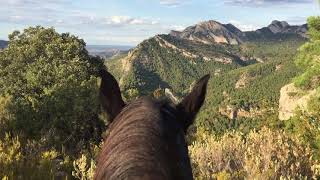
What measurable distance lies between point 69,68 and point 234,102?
152 m

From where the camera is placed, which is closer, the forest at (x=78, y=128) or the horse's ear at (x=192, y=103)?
the horse's ear at (x=192, y=103)

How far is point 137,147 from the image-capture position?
1249 mm

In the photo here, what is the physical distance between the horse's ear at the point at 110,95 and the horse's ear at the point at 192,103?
25 centimetres

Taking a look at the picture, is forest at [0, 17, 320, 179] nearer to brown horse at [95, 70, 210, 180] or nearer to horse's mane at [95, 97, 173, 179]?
brown horse at [95, 70, 210, 180]

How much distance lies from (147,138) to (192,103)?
422 mm

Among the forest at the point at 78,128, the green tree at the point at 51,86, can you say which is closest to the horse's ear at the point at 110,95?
the forest at the point at 78,128

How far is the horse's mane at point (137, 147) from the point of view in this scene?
118 centimetres

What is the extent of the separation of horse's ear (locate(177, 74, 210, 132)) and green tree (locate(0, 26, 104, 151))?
12.1 metres

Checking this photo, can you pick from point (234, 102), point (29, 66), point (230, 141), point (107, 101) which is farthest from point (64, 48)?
point (234, 102)

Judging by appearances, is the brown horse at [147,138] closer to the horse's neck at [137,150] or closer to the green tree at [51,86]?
the horse's neck at [137,150]

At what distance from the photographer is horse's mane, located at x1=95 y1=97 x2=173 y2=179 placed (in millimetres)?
1183

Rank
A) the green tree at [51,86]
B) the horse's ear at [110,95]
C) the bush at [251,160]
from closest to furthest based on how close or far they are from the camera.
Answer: the horse's ear at [110,95] < the bush at [251,160] < the green tree at [51,86]

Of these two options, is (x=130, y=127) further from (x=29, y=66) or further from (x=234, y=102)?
(x=234, y=102)

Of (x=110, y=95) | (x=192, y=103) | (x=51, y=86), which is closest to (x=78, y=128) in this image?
(x=51, y=86)
